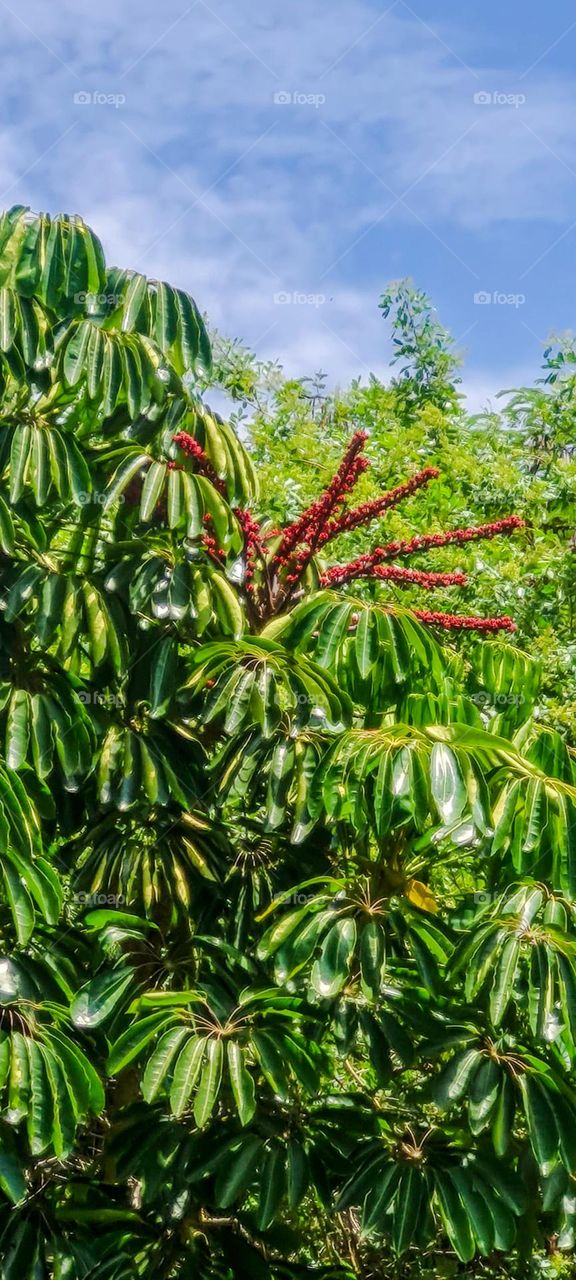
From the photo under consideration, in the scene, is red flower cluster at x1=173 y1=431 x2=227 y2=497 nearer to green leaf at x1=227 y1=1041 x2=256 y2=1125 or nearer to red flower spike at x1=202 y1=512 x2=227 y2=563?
red flower spike at x1=202 y1=512 x2=227 y2=563

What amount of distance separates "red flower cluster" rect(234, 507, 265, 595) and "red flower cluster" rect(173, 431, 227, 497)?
0.08 meters

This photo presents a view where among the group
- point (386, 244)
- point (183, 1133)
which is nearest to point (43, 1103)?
point (183, 1133)

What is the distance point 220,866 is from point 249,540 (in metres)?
0.77

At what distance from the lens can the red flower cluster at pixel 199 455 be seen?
270 cm

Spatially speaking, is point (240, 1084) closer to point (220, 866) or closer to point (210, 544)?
point (220, 866)

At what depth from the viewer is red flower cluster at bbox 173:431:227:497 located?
2.70 meters

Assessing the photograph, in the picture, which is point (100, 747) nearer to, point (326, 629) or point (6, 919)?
point (6, 919)

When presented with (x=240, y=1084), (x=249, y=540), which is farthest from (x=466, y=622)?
(x=240, y=1084)

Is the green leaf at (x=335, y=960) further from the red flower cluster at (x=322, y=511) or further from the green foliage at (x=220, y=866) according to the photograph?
the red flower cluster at (x=322, y=511)

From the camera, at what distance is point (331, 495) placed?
2549mm

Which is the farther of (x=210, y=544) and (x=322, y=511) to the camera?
(x=210, y=544)

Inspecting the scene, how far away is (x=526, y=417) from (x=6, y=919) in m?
3.53

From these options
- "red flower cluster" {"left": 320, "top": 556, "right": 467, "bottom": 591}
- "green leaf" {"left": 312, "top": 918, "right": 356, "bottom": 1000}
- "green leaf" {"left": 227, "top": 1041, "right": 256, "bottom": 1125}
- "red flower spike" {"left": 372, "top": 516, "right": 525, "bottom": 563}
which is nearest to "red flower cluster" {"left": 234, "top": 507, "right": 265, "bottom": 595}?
"red flower cluster" {"left": 320, "top": 556, "right": 467, "bottom": 591}

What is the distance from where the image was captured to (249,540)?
112 inches
